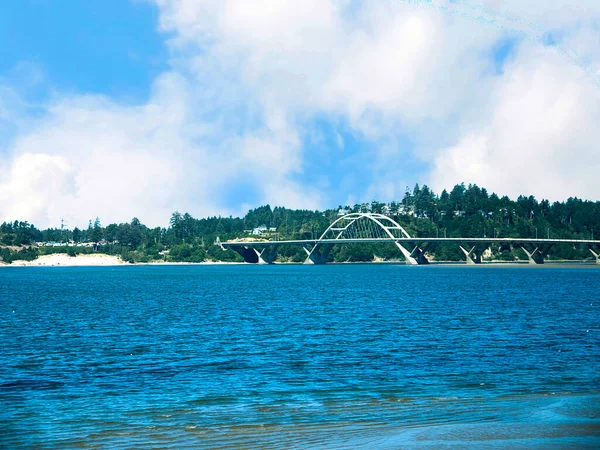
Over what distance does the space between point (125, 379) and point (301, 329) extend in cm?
1893

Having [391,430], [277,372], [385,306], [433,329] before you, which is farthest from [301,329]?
[391,430]

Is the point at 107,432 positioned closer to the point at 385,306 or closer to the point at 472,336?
the point at 472,336

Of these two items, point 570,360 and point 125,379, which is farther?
point 570,360

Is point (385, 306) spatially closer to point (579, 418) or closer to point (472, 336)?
point (472, 336)

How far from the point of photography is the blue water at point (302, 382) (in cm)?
1825

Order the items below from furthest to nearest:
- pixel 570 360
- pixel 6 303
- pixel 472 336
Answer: pixel 6 303 → pixel 472 336 → pixel 570 360

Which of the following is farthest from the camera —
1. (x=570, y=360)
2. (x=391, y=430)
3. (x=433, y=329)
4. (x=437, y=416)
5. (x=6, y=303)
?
(x=6, y=303)

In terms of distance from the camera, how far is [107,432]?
745 inches

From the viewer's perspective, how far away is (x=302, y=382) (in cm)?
2584

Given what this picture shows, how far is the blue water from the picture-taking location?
18.2 m

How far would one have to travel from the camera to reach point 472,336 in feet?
131

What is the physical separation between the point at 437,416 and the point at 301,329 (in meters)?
24.6

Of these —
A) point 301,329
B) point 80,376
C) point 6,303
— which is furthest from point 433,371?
point 6,303

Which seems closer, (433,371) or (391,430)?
(391,430)
